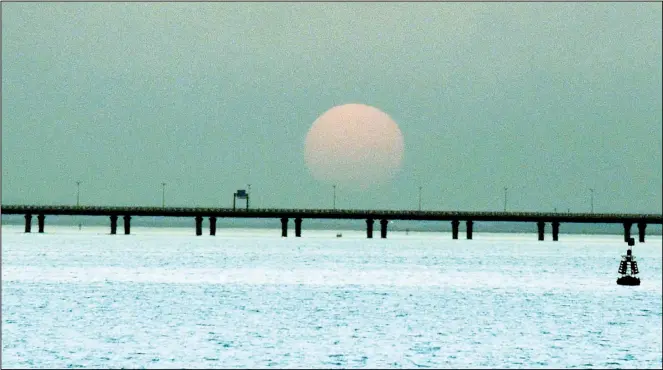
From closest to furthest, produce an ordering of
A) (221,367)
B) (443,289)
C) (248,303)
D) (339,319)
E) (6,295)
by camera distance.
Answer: (221,367) < (339,319) < (248,303) < (6,295) < (443,289)

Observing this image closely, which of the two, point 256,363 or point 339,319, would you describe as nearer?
point 256,363

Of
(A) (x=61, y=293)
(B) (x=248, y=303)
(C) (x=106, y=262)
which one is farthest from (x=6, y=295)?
(C) (x=106, y=262)

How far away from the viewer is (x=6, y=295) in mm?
68312

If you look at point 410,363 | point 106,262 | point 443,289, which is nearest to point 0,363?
point 410,363

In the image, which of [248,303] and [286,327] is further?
[248,303]

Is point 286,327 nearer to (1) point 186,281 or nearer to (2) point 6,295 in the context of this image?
(2) point 6,295

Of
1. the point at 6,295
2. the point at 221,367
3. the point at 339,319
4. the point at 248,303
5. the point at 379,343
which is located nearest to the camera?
the point at 221,367

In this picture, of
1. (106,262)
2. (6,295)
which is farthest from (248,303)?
(106,262)

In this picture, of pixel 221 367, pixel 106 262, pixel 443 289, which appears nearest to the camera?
pixel 221 367

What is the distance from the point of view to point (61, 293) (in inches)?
2778

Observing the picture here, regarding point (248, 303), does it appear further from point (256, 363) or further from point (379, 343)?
point (256, 363)

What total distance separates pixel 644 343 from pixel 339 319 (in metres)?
15.9

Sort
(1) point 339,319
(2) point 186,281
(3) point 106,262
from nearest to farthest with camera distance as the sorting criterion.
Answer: (1) point 339,319 < (2) point 186,281 < (3) point 106,262

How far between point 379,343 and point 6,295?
33590 mm
